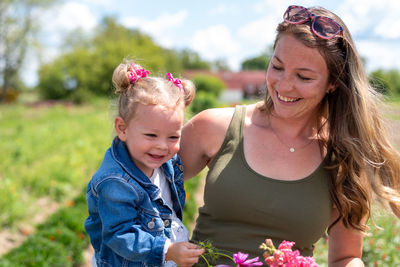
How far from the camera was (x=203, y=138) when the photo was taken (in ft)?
Result: 6.16

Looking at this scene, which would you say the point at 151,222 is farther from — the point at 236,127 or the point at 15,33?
the point at 15,33

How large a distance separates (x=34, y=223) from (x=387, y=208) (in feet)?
13.5

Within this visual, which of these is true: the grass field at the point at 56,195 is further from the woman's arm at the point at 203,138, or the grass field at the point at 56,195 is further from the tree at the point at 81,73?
the tree at the point at 81,73

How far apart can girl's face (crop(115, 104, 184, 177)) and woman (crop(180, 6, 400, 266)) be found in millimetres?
317

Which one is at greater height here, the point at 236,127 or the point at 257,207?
the point at 236,127

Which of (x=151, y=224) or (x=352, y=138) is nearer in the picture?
(x=151, y=224)

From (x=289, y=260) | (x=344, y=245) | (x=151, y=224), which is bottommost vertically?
(x=344, y=245)

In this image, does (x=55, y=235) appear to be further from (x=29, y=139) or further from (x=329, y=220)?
(x=29, y=139)

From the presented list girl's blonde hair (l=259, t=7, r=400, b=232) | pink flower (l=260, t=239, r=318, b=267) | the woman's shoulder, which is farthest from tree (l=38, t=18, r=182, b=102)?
pink flower (l=260, t=239, r=318, b=267)

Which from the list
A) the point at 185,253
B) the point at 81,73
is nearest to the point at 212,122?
the point at 185,253

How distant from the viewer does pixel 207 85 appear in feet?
120

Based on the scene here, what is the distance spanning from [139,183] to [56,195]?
454 centimetres

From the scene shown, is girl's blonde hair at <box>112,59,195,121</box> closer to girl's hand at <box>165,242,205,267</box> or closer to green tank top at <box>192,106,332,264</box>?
green tank top at <box>192,106,332,264</box>

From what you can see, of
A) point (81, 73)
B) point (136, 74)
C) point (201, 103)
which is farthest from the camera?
point (81, 73)
